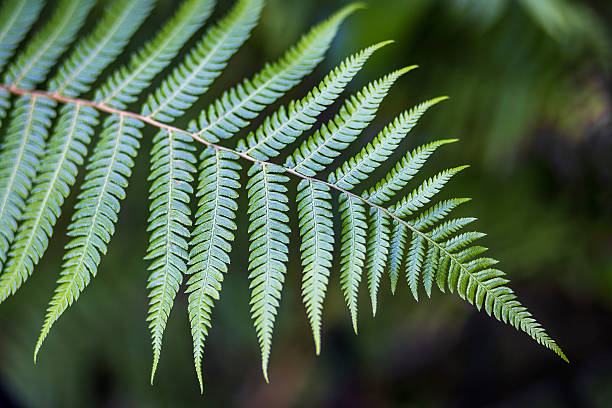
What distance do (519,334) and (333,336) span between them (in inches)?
57.0

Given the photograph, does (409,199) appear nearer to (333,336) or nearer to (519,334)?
(333,336)

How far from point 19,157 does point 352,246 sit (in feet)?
3.69

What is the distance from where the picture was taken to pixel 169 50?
4.97 ft

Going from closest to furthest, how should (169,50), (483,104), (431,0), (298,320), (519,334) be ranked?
(169,50)
(431,0)
(483,104)
(298,320)
(519,334)

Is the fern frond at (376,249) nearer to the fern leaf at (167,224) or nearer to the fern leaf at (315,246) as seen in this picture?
the fern leaf at (315,246)

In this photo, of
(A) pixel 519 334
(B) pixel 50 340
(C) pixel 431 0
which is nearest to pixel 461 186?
(C) pixel 431 0

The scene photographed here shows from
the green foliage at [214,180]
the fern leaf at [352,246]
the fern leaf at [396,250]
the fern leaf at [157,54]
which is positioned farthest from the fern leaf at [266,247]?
the fern leaf at [157,54]

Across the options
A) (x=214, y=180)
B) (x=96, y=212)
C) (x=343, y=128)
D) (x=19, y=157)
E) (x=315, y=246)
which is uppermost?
(x=343, y=128)

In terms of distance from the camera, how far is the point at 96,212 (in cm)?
129

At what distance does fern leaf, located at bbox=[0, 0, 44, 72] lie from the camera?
1596 mm

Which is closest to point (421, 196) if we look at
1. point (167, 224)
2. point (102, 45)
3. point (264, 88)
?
point (264, 88)

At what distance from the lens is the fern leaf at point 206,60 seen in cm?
145

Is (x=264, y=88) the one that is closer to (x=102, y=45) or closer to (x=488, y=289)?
(x=102, y=45)

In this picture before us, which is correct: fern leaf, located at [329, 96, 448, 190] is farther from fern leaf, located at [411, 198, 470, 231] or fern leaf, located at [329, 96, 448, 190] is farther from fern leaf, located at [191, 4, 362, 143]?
fern leaf, located at [191, 4, 362, 143]
